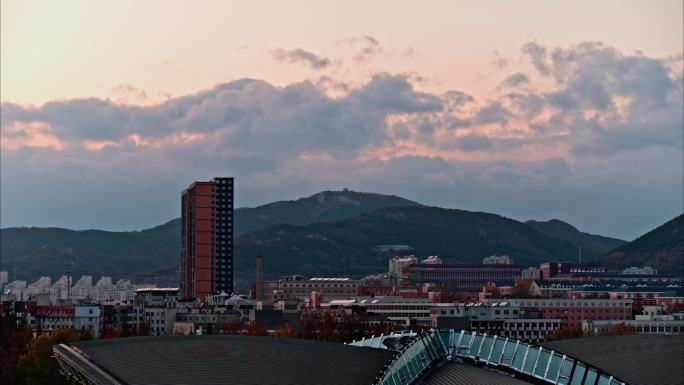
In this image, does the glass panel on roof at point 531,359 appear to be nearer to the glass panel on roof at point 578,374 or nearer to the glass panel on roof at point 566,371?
the glass panel on roof at point 566,371

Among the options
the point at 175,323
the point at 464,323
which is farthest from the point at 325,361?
the point at 175,323

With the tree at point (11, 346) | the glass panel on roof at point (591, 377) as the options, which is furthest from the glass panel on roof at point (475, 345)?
the tree at point (11, 346)

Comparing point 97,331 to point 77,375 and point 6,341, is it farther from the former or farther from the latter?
point 77,375

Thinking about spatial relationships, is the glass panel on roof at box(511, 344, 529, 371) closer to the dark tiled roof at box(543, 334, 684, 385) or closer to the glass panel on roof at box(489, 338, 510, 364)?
the glass panel on roof at box(489, 338, 510, 364)

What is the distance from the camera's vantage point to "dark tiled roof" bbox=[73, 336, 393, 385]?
148 feet

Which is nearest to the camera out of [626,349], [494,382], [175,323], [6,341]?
[494,382]

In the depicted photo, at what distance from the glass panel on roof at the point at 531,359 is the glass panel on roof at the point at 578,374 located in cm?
138

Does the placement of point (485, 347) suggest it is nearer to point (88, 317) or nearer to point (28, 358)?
point (28, 358)

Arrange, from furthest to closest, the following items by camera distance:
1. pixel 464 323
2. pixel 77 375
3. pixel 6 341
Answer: pixel 464 323 < pixel 6 341 < pixel 77 375

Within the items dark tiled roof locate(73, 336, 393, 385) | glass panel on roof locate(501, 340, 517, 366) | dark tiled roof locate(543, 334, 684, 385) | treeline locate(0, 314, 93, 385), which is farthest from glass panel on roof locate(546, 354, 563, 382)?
treeline locate(0, 314, 93, 385)

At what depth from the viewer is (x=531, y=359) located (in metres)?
45.3

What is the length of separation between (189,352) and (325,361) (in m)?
3.86

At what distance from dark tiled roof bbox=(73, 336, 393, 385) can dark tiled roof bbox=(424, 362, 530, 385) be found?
1.91 metres

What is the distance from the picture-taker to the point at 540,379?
44.8 m
